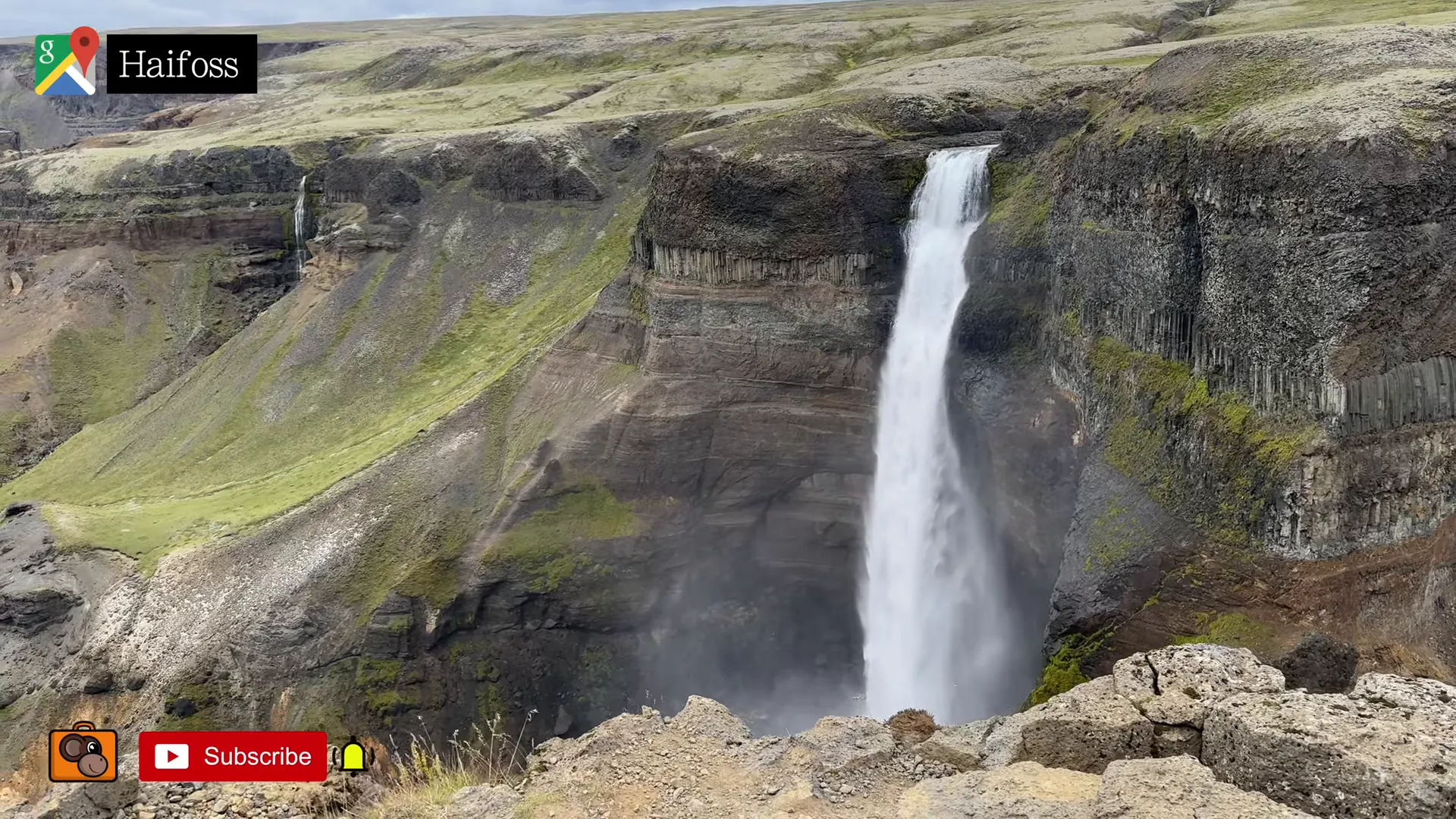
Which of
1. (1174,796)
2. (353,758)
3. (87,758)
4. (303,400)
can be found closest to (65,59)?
(303,400)

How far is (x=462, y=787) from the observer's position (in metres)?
16.7

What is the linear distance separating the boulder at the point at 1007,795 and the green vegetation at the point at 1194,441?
43.0 feet

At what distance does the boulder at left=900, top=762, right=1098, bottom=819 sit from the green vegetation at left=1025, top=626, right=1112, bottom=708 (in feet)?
39.1

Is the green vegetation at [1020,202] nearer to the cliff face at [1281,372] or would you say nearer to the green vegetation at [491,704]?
the cliff face at [1281,372]

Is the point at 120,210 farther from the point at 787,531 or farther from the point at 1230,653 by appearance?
the point at 1230,653

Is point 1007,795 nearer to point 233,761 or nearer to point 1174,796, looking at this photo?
point 1174,796

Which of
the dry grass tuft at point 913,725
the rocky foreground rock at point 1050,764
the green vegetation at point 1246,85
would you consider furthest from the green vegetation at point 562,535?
the green vegetation at point 1246,85

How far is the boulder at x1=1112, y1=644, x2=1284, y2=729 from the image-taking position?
1505cm

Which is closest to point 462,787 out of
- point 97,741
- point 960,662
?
point 97,741

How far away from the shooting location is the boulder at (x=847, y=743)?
16578 millimetres

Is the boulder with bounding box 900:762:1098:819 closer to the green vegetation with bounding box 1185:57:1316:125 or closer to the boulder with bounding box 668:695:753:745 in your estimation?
the boulder with bounding box 668:695:753:745

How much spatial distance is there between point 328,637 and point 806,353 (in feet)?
65.5

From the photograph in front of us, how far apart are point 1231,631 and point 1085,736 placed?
11.3m

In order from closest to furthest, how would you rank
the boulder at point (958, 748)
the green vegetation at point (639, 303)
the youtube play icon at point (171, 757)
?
1. the boulder at point (958, 748)
2. the youtube play icon at point (171, 757)
3. the green vegetation at point (639, 303)
